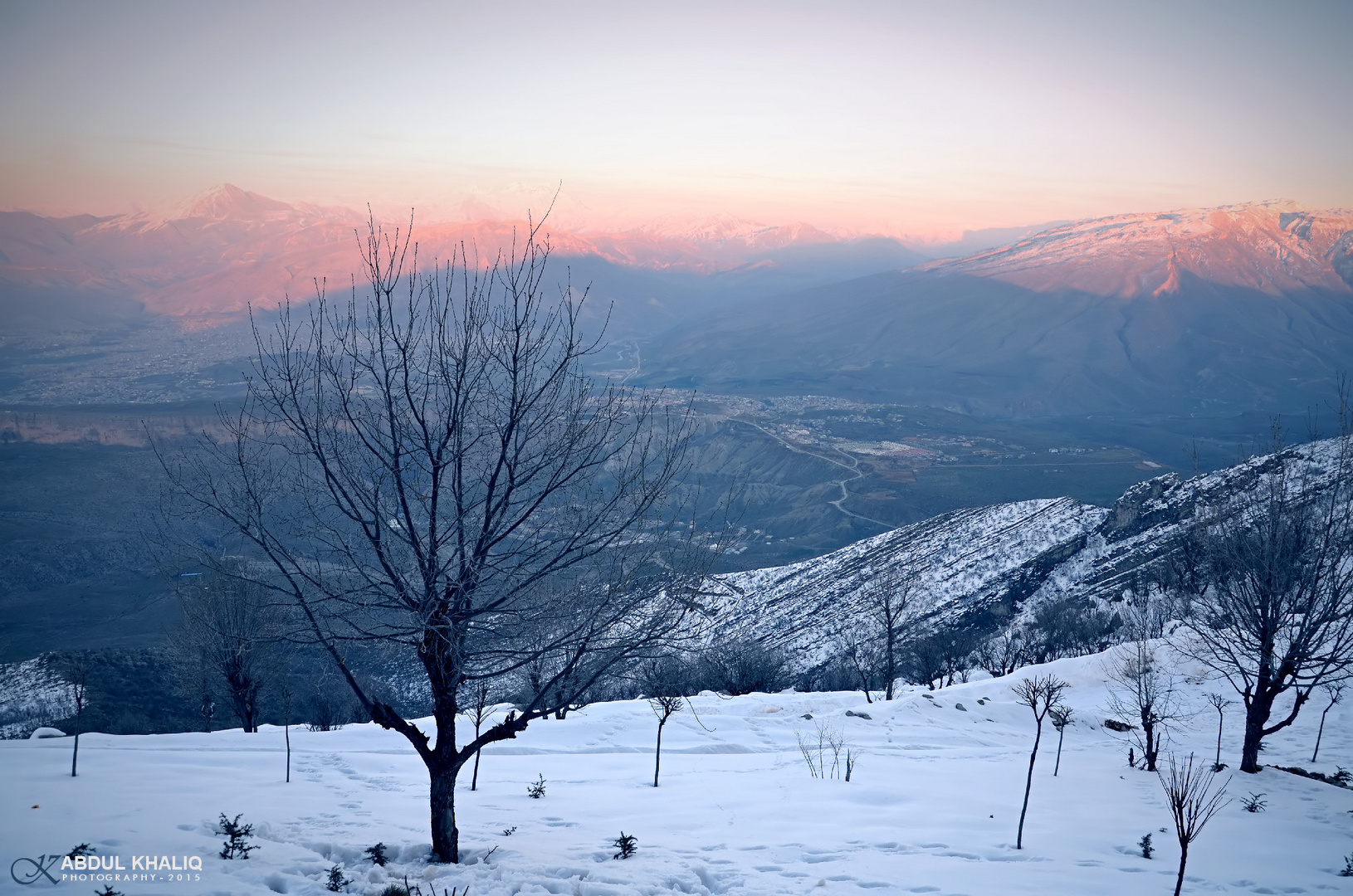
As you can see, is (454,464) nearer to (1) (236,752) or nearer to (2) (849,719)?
(1) (236,752)

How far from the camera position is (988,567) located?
37.8 meters

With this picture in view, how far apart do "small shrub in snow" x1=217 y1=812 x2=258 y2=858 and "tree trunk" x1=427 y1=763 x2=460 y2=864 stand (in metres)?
1.28

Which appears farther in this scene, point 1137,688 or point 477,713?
point 1137,688

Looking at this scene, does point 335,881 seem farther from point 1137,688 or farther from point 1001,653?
point 1001,653

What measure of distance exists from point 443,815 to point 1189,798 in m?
5.54

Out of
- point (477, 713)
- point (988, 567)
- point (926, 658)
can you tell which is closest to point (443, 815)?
point (477, 713)

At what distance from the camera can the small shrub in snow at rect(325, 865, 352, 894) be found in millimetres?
5645

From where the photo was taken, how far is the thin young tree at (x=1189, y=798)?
5.47 meters

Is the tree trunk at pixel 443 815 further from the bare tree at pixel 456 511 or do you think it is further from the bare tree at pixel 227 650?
the bare tree at pixel 227 650

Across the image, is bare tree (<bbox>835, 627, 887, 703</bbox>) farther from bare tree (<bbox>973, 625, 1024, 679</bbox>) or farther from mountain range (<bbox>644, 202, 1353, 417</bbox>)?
mountain range (<bbox>644, 202, 1353, 417</bbox>)

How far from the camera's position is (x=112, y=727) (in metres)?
21.9

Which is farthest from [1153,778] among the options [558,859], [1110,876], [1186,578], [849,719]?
[1186,578]

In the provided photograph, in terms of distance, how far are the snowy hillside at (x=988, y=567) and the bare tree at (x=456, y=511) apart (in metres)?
24.3

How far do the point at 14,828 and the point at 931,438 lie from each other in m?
108
